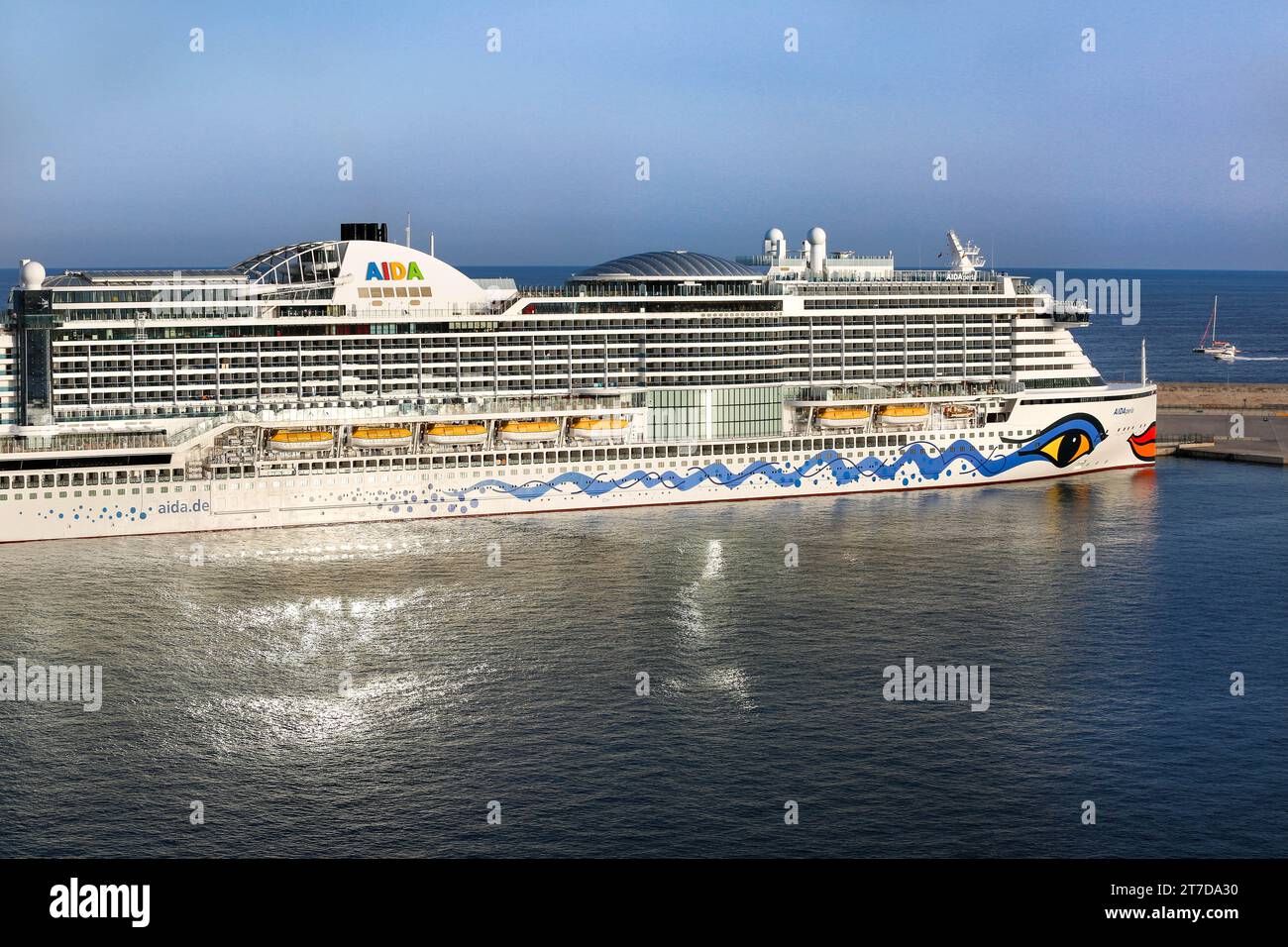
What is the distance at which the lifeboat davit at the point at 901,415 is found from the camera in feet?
219

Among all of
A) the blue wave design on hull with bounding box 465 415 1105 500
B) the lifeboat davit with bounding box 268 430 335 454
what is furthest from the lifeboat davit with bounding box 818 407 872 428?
the lifeboat davit with bounding box 268 430 335 454

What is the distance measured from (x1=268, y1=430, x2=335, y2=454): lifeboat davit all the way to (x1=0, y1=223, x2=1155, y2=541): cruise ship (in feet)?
0.39

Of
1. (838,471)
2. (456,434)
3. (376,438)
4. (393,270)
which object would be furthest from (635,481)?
(393,270)

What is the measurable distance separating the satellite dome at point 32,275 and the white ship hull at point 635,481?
31.9 feet

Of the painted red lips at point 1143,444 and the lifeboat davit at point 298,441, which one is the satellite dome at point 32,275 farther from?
the painted red lips at point 1143,444

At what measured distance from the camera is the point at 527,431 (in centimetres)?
6144

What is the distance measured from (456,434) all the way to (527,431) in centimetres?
298

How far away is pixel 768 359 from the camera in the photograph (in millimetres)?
66875

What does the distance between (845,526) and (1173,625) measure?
55.1ft

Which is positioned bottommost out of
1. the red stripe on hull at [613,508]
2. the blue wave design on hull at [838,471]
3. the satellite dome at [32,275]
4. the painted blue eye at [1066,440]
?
the red stripe on hull at [613,508]

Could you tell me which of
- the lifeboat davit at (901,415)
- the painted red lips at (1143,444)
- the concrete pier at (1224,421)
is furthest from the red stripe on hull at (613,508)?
the concrete pier at (1224,421)

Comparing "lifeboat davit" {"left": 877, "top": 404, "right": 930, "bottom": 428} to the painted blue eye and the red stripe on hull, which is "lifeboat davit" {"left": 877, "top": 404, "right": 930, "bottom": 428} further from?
the painted blue eye

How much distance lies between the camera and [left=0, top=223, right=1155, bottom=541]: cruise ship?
57156mm
